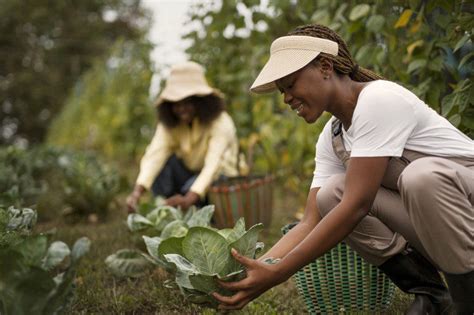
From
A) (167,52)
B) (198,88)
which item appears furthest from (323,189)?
(167,52)

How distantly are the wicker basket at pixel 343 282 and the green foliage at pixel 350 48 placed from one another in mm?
708

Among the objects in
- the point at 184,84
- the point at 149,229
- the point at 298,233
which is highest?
the point at 298,233

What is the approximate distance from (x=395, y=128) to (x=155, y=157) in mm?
2474

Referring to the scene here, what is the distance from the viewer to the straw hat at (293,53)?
181 cm

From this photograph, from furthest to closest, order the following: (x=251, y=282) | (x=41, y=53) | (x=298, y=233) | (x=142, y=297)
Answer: (x=41, y=53) < (x=142, y=297) < (x=298, y=233) < (x=251, y=282)

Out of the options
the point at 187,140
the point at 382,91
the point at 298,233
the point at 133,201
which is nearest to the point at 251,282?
the point at 298,233

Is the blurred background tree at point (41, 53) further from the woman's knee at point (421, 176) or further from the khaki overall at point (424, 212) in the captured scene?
the woman's knee at point (421, 176)

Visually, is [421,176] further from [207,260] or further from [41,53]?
[41,53]

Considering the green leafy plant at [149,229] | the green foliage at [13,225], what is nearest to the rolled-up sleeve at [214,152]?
the green leafy plant at [149,229]

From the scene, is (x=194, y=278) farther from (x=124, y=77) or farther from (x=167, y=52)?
(x=124, y=77)

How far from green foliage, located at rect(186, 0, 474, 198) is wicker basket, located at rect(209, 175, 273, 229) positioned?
1.27 feet

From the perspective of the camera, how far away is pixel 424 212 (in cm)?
174

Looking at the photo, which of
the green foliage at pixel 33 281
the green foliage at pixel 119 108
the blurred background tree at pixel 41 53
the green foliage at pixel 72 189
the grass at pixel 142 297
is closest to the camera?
the green foliage at pixel 33 281

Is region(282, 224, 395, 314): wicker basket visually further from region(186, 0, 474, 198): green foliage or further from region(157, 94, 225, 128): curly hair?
region(157, 94, 225, 128): curly hair
